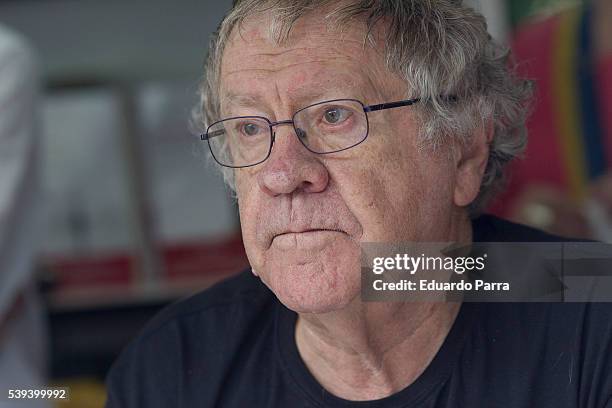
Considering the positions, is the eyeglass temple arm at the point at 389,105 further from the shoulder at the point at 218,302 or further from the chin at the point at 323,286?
the shoulder at the point at 218,302

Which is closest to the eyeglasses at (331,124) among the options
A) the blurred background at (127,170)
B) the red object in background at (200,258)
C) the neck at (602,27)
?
the neck at (602,27)

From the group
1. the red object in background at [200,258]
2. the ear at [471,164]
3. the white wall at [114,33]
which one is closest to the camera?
the ear at [471,164]

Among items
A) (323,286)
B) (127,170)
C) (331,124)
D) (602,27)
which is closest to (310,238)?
(323,286)

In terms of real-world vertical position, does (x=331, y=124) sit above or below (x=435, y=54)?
below

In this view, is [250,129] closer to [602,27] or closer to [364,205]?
[364,205]

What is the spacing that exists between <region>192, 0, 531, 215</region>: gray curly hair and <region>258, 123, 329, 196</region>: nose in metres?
0.19

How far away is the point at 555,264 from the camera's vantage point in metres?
1.51

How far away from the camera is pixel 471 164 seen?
1684mm

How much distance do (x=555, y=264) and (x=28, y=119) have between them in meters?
1.54

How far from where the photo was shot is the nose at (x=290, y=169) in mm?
1450

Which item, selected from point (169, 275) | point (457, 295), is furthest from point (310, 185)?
point (169, 275)

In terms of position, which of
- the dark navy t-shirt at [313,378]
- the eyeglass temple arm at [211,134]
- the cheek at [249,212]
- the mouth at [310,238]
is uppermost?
the eyeglass temple arm at [211,134]

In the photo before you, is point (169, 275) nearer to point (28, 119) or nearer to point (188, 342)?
point (28, 119)

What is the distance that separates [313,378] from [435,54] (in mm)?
642
